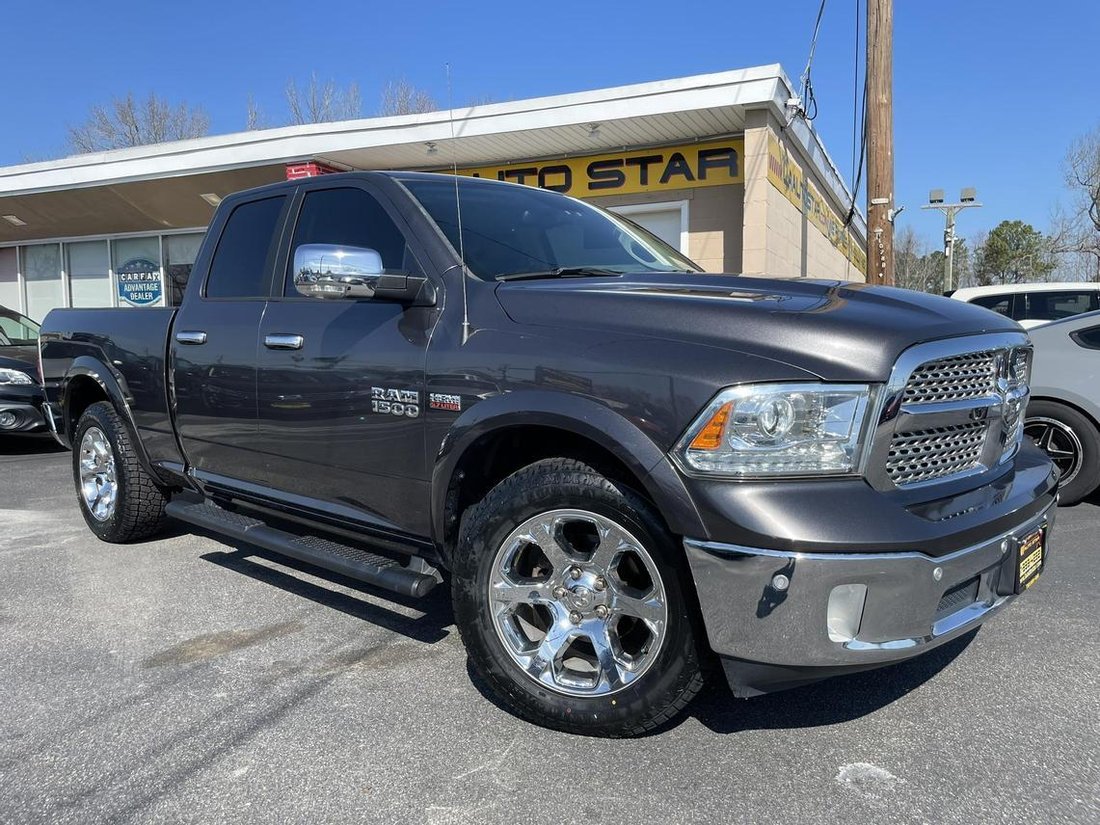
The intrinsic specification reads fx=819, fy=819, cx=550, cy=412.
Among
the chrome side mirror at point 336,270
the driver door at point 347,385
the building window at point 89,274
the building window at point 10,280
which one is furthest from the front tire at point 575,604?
the building window at point 10,280

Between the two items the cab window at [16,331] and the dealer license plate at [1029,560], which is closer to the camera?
the dealer license plate at [1029,560]

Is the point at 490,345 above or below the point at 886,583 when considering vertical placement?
above

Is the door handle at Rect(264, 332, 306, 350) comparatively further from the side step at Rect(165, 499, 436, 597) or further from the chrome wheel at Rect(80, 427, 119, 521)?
the chrome wheel at Rect(80, 427, 119, 521)

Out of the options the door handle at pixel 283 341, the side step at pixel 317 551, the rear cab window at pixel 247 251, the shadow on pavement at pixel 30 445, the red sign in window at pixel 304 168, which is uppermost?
the red sign in window at pixel 304 168

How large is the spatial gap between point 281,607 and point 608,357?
2342 millimetres

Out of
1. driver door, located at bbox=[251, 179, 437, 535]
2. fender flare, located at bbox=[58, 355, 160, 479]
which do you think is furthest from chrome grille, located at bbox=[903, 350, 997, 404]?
fender flare, located at bbox=[58, 355, 160, 479]

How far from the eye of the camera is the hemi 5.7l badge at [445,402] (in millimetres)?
2814

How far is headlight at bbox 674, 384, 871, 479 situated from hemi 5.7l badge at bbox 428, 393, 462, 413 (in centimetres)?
99

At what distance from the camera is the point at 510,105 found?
11.0 meters

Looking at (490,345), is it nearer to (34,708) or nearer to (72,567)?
(34,708)

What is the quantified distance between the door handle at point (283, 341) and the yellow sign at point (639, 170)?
8.45 m

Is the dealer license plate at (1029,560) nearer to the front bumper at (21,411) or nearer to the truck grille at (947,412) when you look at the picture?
the truck grille at (947,412)

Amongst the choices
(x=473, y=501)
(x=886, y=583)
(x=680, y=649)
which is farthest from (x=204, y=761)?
(x=886, y=583)

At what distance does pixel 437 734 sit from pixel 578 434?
110 centimetres
